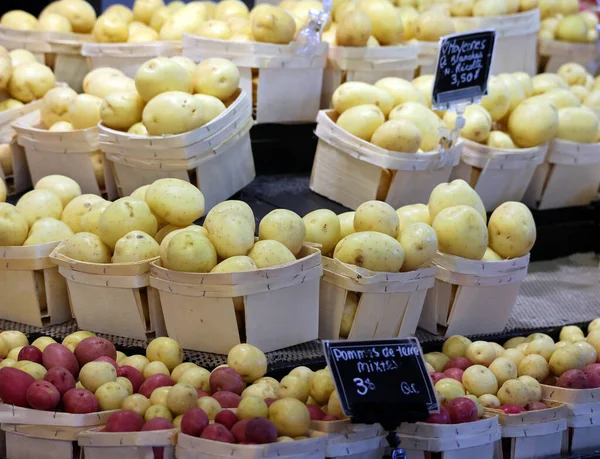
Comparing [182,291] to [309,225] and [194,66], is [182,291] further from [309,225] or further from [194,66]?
[194,66]

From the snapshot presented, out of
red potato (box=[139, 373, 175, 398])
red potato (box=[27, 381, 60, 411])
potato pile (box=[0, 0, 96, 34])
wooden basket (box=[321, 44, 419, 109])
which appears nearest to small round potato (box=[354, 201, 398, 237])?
red potato (box=[139, 373, 175, 398])

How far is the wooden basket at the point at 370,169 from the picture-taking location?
2.61 meters

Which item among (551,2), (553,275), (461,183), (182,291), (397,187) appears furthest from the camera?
(551,2)

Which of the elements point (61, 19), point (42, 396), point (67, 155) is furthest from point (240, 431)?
point (61, 19)

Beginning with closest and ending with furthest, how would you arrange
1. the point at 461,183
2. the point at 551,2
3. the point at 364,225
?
the point at 364,225 < the point at 461,183 < the point at 551,2

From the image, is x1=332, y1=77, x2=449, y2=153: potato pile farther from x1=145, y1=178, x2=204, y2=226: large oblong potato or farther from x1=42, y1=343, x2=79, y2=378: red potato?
x1=42, y1=343, x2=79, y2=378: red potato

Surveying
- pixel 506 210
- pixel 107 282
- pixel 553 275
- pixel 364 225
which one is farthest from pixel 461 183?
pixel 107 282

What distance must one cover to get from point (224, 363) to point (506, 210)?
0.89 metres

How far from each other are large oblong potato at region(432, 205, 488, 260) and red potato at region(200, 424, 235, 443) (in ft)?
2.79

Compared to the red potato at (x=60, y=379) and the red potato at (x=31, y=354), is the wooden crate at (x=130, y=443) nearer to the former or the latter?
the red potato at (x=60, y=379)

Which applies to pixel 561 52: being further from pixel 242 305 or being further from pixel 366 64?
pixel 242 305

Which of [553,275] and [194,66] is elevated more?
[194,66]

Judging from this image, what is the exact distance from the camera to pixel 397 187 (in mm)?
2652

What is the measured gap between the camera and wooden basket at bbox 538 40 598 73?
3.77 meters
